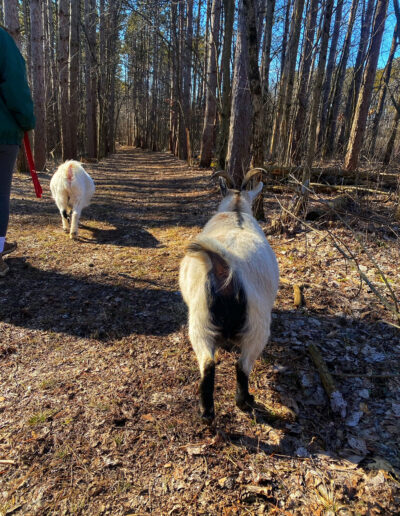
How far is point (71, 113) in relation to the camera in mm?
13883

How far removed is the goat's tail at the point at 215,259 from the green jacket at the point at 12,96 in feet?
10.1

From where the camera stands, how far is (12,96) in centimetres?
369

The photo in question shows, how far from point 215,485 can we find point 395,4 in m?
3.66

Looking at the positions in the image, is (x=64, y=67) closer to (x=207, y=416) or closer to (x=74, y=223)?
(x=74, y=223)

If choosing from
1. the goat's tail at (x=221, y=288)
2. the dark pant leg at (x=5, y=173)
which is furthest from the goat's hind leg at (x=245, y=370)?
the dark pant leg at (x=5, y=173)

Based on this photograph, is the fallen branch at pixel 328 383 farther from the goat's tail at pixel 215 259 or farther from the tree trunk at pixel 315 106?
the tree trunk at pixel 315 106

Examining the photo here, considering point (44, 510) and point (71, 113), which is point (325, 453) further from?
point (71, 113)

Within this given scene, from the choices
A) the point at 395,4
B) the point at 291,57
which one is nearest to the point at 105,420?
the point at 395,4

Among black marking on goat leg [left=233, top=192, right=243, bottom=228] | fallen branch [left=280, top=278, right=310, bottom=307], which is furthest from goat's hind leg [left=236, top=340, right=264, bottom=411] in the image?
fallen branch [left=280, top=278, right=310, bottom=307]

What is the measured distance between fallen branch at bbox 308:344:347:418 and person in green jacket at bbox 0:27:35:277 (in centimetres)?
402

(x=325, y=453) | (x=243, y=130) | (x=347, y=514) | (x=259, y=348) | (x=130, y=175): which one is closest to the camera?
(x=347, y=514)

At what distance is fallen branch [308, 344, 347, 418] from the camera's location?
2.48m

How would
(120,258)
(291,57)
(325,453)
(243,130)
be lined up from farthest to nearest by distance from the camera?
(291,57), (243,130), (120,258), (325,453)

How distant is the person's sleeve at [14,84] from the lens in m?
3.58
